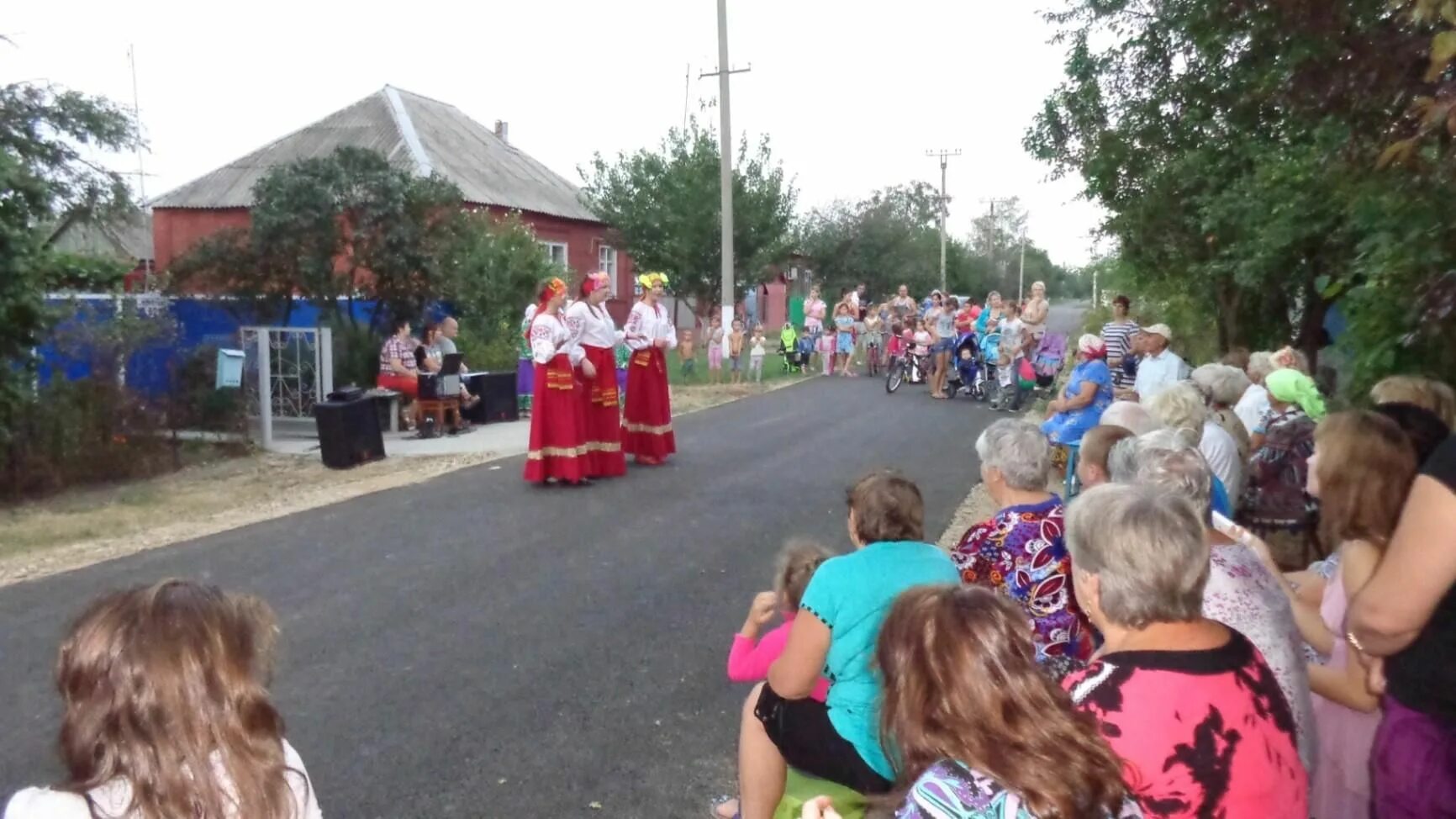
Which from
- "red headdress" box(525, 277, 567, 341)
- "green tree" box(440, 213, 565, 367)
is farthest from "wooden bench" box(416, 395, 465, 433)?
"red headdress" box(525, 277, 567, 341)

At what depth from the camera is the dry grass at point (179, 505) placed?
8859 millimetres

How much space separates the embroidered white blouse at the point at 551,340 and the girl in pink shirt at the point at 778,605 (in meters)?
7.01

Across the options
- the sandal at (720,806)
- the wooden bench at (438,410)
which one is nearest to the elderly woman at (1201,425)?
the sandal at (720,806)

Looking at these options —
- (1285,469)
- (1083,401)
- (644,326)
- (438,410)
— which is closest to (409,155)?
(438,410)

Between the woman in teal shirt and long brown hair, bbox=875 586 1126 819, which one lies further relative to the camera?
the woman in teal shirt

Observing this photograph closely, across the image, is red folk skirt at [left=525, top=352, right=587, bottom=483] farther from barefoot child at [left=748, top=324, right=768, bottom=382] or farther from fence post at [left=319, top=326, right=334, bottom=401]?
barefoot child at [left=748, top=324, right=768, bottom=382]

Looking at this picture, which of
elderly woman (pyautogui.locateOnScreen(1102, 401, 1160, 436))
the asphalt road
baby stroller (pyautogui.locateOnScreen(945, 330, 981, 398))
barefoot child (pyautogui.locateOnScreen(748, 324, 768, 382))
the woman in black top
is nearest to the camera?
the woman in black top

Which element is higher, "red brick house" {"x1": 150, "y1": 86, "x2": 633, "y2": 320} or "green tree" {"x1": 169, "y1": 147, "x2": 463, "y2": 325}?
"red brick house" {"x1": 150, "y1": 86, "x2": 633, "y2": 320}

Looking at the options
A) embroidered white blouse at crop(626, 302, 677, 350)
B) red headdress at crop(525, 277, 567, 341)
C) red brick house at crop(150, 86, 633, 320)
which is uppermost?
red brick house at crop(150, 86, 633, 320)

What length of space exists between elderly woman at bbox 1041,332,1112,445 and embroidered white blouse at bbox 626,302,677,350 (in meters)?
4.09

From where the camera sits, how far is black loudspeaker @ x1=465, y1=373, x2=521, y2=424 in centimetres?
1647

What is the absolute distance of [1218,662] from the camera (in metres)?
2.68

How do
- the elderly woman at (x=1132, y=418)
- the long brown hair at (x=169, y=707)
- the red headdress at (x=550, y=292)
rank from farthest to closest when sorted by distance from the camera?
the red headdress at (x=550, y=292)
the elderly woman at (x=1132, y=418)
the long brown hair at (x=169, y=707)

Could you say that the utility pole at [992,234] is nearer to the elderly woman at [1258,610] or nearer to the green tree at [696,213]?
the green tree at [696,213]
